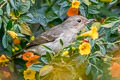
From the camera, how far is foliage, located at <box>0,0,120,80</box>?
4953 mm

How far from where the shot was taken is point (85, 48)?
4.64m

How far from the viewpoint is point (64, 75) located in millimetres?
5078

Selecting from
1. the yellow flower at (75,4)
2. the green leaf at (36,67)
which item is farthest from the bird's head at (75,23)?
the green leaf at (36,67)

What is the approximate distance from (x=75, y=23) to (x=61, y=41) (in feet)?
5.40

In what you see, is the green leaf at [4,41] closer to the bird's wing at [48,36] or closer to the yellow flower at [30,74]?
the yellow flower at [30,74]

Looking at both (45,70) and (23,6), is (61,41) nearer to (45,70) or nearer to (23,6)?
(45,70)

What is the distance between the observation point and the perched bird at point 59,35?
6.15m

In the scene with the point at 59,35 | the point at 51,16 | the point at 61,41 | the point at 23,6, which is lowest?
the point at 59,35

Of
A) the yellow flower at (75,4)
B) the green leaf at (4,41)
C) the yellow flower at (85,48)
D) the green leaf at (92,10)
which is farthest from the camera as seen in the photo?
the green leaf at (92,10)

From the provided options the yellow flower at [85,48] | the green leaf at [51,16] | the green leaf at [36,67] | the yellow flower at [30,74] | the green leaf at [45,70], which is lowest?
the yellow flower at [30,74]

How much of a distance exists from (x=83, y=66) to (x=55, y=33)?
1.32 meters

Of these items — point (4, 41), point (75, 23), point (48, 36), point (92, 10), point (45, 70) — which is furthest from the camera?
point (75, 23)

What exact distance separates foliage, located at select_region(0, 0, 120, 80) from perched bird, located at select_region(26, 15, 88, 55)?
0.29 feet

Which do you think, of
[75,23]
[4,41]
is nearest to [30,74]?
[4,41]
